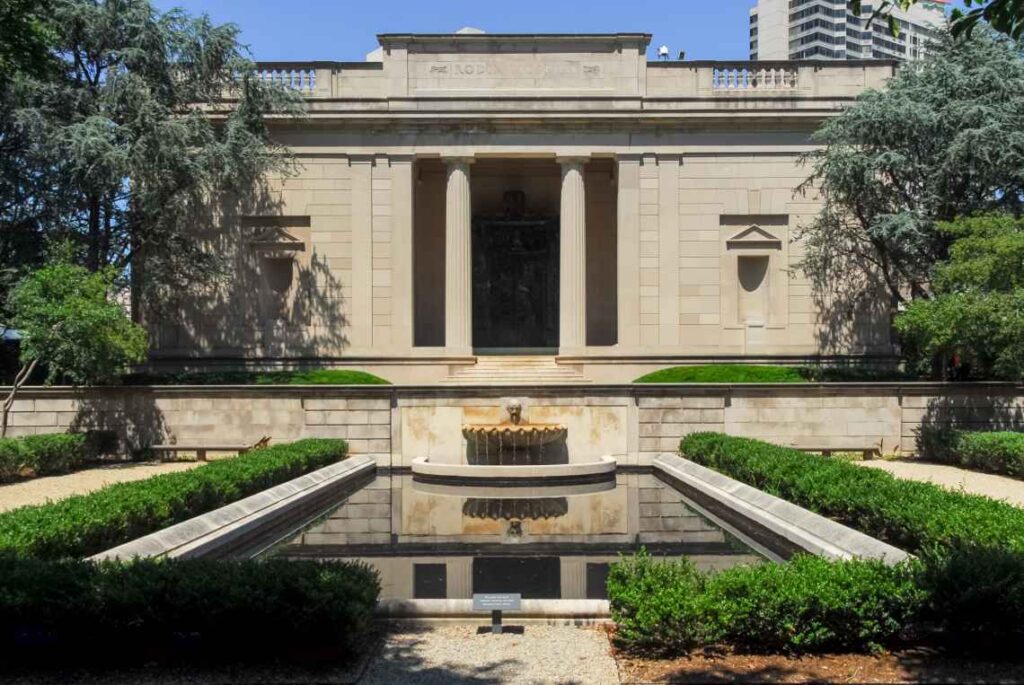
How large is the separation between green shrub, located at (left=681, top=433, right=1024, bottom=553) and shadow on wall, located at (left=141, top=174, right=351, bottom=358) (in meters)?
17.1

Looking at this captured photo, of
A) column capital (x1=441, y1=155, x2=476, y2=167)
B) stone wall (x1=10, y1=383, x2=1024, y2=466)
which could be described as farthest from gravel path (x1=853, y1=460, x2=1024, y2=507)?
column capital (x1=441, y1=155, x2=476, y2=167)

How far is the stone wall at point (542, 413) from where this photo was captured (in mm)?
21906

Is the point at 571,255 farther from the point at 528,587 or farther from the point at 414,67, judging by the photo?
the point at 528,587

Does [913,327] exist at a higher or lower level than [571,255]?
lower

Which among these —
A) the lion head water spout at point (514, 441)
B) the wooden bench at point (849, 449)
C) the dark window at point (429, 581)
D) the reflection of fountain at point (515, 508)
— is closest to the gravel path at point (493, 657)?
the dark window at point (429, 581)

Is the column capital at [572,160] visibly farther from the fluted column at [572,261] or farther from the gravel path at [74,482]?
the gravel path at [74,482]

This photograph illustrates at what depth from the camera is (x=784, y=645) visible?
7.52 metres

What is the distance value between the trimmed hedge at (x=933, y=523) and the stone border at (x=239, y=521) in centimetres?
719

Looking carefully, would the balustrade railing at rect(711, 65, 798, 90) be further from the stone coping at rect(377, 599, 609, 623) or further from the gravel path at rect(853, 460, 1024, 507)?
the stone coping at rect(377, 599, 609, 623)

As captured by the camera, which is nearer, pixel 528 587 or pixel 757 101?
pixel 528 587

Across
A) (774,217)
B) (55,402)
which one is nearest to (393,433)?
(55,402)

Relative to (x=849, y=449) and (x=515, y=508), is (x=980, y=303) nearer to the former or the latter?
(x=849, y=449)

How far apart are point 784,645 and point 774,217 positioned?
1018 inches

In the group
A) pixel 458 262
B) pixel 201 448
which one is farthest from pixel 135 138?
pixel 458 262
